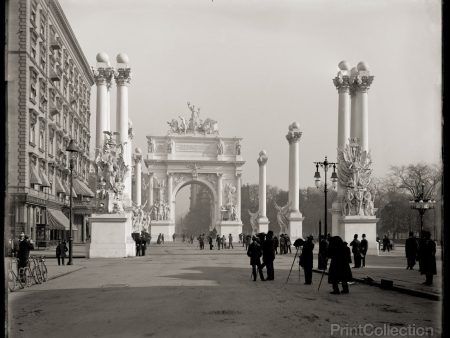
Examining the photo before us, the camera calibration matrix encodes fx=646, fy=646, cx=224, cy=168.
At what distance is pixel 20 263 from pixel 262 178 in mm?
60672

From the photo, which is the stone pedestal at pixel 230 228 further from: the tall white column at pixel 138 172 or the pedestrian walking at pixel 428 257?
the pedestrian walking at pixel 428 257

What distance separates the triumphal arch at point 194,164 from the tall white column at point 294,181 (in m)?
25.4

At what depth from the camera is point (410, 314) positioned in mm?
Result: 12961

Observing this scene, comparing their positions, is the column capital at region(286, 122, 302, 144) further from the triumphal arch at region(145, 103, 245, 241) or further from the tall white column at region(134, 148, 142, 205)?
the triumphal arch at region(145, 103, 245, 241)

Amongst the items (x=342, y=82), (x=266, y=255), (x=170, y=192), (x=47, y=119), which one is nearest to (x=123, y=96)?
(x=47, y=119)

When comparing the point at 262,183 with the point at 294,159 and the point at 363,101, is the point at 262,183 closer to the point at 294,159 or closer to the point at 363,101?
the point at 294,159

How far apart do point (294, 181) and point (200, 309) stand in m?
49.5

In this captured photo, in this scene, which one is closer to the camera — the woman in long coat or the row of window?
the woman in long coat

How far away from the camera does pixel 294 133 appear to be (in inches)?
2473

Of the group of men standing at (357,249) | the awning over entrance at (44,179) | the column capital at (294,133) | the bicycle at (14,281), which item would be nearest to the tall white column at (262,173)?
the column capital at (294,133)

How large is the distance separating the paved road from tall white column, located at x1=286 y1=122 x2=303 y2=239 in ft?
127

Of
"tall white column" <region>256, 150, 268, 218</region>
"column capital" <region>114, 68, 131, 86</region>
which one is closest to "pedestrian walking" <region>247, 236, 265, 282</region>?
"column capital" <region>114, 68, 131, 86</region>

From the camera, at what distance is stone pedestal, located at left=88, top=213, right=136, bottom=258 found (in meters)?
35.2

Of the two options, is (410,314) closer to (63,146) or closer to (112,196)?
(112,196)
